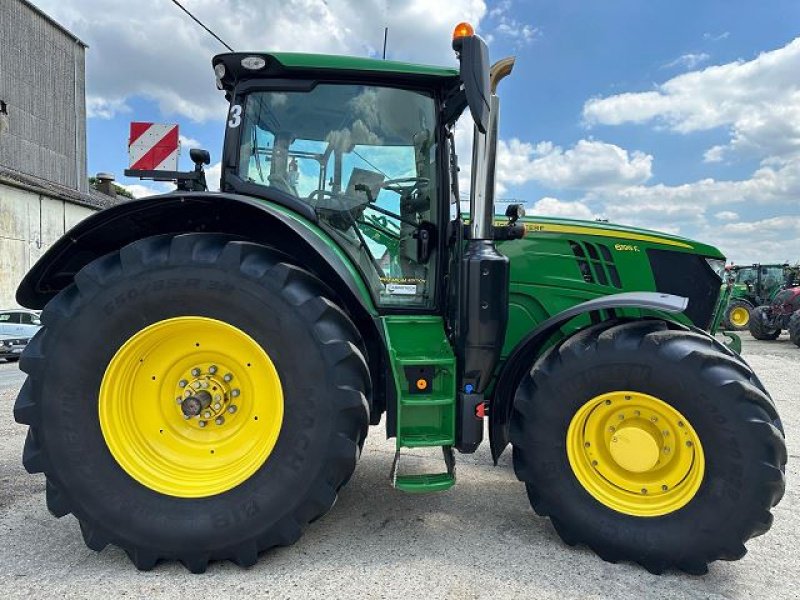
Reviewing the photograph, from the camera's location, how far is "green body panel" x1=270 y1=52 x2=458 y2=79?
300 centimetres

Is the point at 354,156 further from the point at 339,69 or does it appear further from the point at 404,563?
the point at 404,563

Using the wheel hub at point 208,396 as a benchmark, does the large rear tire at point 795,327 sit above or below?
below

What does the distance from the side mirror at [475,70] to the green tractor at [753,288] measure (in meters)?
20.2

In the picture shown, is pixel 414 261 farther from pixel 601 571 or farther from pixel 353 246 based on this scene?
pixel 601 571

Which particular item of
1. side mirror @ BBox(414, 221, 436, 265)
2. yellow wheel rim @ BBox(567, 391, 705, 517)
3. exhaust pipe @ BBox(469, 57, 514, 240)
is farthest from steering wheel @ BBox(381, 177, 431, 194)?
yellow wheel rim @ BBox(567, 391, 705, 517)

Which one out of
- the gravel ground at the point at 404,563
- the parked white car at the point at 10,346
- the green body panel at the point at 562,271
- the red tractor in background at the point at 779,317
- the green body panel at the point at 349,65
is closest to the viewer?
the gravel ground at the point at 404,563

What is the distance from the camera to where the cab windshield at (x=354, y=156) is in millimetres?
3076

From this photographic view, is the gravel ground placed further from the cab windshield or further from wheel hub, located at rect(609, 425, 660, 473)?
the cab windshield

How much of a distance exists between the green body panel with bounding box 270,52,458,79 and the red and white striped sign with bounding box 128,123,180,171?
1823 millimetres

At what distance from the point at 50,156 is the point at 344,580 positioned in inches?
1158

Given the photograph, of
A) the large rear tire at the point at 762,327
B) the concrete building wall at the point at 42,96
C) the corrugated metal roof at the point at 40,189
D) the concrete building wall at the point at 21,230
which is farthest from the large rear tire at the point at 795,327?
the concrete building wall at the point at 42,96

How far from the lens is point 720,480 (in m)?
2.46

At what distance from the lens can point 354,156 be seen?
309 centimetres

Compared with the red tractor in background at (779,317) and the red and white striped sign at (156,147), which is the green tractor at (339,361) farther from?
the red tractor in background at (779,317)
